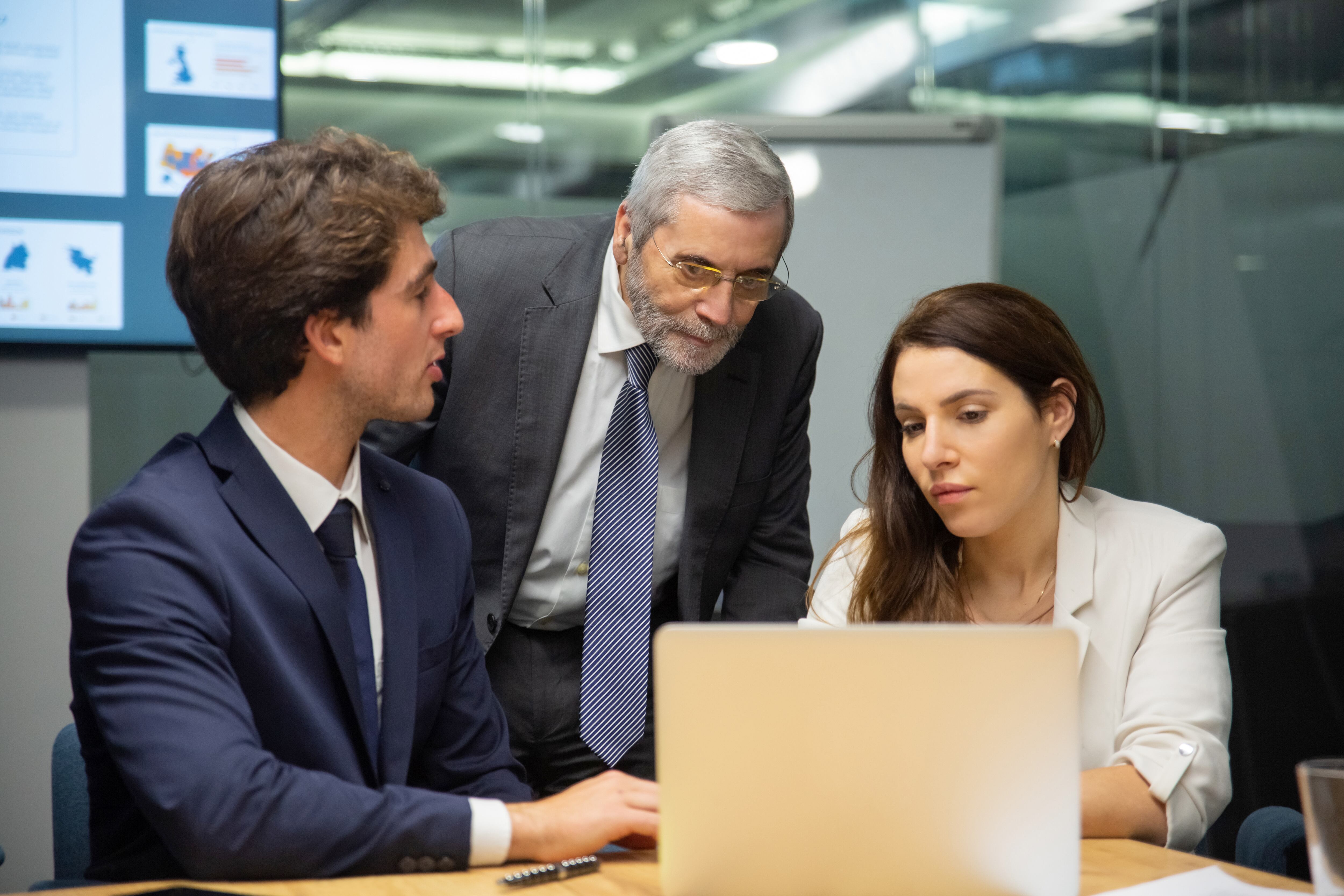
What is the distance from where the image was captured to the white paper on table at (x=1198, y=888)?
1.22 m

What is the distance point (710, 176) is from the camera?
198 cm

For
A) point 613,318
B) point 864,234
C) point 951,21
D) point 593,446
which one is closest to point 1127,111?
point 951,21

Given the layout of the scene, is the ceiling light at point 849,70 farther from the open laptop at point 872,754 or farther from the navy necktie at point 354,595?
the open laptop at point 872,754

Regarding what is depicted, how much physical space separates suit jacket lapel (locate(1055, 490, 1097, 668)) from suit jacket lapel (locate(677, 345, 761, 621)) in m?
0.60

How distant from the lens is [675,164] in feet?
6.62

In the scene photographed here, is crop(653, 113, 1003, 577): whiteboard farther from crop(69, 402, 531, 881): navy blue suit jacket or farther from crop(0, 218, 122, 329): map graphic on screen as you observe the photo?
crop(69, 402, 531, 881): navy blue suit jacket

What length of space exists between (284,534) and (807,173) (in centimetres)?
291

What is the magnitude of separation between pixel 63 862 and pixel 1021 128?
455 cm

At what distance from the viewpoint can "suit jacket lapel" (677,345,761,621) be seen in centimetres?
227

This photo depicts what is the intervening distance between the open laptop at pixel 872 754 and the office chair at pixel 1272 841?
0.81 meters

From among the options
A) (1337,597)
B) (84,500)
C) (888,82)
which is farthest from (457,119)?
(1337,597)

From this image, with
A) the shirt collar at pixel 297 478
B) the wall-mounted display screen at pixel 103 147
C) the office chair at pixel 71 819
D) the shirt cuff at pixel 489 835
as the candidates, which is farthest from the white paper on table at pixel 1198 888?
the wall-mounted display screen at pixel 103 147

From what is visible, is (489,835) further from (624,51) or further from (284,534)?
(624,51)

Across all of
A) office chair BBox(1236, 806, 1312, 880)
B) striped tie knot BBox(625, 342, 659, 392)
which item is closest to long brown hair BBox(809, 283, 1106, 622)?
striped tie knot BBox(625, 342, 659, 392)
